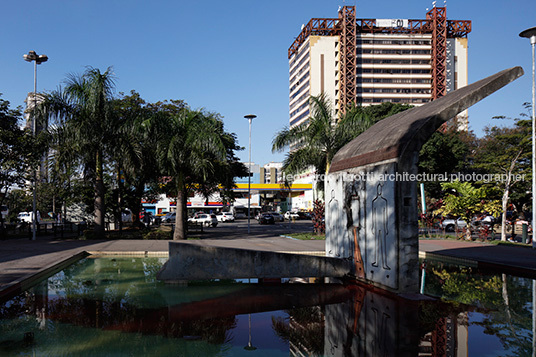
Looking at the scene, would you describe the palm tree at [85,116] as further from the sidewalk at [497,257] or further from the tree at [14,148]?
the sidewalk at [497,257]

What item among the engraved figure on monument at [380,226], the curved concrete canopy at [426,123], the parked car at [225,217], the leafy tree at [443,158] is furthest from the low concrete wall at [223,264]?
the parked car at [225,217]

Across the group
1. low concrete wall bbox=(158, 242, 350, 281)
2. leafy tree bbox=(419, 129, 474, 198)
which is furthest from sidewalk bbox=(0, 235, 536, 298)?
leafy tree bbox=(419, 129, 474, 198)

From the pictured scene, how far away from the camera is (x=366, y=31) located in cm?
9344

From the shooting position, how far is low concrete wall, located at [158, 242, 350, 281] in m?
10.5

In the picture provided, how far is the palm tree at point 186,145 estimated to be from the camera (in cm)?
2045

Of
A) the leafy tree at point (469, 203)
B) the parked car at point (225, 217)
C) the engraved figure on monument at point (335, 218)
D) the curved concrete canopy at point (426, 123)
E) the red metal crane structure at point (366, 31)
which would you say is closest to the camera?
the curved concrete canopy at point (426, 123)

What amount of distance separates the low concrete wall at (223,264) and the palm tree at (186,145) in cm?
1015

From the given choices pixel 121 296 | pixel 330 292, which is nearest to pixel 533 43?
pixel 330 292

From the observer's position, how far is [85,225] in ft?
89.7

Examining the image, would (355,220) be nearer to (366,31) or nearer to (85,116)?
(85,116)

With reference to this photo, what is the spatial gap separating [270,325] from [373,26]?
3783 inches

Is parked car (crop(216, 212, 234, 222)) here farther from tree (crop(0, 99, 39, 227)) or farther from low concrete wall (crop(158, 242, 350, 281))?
low concrete wall (crop(158, 242, 350, 281))

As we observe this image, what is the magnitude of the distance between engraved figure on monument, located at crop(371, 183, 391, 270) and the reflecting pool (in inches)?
33.7

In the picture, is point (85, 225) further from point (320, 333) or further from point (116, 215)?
point (320, 333)
